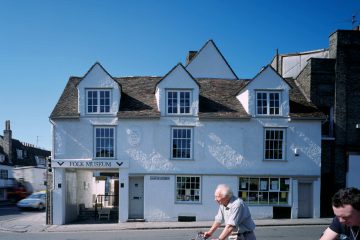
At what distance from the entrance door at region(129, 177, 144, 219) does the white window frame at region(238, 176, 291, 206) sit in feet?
18.5

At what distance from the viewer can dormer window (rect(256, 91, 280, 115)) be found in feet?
65.8

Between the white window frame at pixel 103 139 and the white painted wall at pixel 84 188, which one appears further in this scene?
the white painted wall at pixel 84 188

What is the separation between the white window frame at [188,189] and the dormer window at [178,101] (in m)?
3.75

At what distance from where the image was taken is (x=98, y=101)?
19.9 meters

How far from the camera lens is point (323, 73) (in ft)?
70.4

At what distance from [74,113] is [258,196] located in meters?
11.5

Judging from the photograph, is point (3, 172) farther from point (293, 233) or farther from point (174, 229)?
point (293, 233)

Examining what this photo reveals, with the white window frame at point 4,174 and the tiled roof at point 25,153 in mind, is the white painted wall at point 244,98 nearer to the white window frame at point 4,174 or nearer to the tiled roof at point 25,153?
the white window frame at point 4,174

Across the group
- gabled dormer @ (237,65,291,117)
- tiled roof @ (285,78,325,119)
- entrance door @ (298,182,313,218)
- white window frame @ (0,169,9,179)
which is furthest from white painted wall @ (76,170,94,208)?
white window frame @ (0,169,9,179)

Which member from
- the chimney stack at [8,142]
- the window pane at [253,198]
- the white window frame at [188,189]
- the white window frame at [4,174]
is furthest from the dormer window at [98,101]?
the chimney stack at [8,142]

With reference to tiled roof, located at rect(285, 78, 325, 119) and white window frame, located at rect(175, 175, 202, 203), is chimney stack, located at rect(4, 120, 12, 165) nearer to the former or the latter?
white window frame, located at rect(175, 175, 202, 203)

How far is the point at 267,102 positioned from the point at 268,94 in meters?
0.47

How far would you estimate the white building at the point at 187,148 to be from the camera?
19469 mm

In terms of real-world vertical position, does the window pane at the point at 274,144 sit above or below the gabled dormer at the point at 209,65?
below
